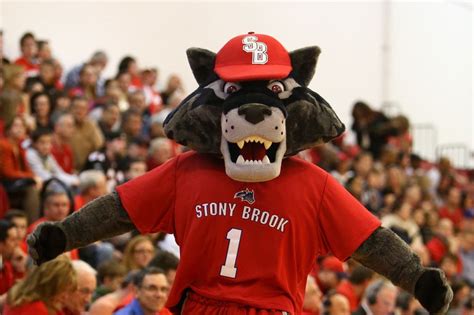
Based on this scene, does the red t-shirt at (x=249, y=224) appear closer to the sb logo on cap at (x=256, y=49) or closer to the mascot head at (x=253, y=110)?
the mascot head at (x=253, y=110)

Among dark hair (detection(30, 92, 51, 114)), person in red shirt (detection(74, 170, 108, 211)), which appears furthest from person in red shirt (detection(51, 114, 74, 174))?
person in red shirt (detection(74, 170, 108, 211))

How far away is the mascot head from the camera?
3.82m

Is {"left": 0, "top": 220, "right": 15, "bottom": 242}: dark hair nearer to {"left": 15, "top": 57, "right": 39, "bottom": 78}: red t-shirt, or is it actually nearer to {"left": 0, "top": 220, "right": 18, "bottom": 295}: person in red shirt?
{"left": 0, "top": 220, "right": 18, "bottom": 295}: person in red shirt

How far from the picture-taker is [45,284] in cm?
512

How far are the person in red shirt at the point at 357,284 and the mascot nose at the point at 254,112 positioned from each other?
3.81 metres

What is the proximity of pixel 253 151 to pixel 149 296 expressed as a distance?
1.74m

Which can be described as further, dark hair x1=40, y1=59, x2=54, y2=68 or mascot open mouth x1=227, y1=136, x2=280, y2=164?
dark hair x1=40, y1=59, x2=54, y2=68

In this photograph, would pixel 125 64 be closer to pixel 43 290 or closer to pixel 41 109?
pixel 41 109

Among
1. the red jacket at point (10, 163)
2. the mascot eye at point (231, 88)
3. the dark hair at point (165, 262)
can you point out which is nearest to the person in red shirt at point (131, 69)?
the red jacket at point (10, 163)

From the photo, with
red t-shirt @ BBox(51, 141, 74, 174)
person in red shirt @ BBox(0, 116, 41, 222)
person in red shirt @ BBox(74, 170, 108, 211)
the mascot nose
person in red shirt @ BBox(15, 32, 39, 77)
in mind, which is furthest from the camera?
person in red shirt @ BBox(15, 32, 39, 77)

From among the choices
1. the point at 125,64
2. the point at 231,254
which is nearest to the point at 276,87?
the point at 231,254

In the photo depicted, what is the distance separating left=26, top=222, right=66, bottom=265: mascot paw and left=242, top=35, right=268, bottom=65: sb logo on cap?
918 mm

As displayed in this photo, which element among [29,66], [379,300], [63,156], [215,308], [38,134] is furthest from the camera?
[29,66]

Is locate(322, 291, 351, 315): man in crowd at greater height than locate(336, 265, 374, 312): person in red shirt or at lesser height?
greater
